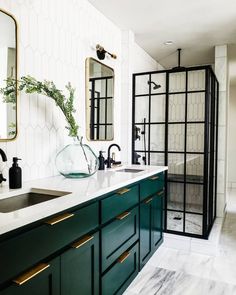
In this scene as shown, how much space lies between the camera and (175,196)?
10.7ft

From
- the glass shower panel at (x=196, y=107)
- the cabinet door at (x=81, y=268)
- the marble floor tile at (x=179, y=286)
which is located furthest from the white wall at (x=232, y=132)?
the cabinet door at (x=81, y=268)

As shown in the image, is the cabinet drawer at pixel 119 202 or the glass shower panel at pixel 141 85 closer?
the cabinet drawer at pixel 119 202

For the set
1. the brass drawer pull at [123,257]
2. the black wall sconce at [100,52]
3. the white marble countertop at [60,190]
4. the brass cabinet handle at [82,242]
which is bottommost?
the brass drawer pull at [123,257]

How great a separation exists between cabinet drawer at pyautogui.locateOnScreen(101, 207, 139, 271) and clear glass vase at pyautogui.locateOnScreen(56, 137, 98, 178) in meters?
0.45

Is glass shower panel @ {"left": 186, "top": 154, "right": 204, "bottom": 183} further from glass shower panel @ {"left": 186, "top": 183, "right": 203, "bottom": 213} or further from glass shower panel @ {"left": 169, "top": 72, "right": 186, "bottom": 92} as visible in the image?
glass shower panel @ {"left": 169, "top": 72, "right": 186, "bottom": 92}

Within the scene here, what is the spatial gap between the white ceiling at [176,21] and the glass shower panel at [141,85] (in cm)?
54

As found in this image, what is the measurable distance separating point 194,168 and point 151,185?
0.95 meters

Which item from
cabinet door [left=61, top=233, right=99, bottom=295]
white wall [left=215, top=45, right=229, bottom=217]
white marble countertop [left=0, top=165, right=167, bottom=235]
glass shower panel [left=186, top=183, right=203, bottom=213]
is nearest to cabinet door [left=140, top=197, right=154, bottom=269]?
white marble countertop [left=0, top=165, right=167, bottom=235]

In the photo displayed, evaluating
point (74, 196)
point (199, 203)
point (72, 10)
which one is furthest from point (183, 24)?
point (74, 196)

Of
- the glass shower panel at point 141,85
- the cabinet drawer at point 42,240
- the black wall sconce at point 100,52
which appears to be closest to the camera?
the cabinet drawer at point 42,240

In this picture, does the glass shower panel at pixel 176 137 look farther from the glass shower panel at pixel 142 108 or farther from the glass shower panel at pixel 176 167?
the glass shower panel at pixel 142 108

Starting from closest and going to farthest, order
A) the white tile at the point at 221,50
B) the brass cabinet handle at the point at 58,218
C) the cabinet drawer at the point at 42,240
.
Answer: the cabinet drawer at the point at 42,240 → the brass cabinet handle at the point at 58,218 → the white tile at the point at 221,50

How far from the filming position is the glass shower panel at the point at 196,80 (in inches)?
121

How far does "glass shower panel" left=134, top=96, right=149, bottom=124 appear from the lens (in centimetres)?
341
